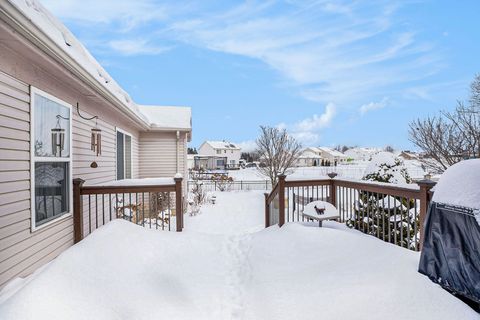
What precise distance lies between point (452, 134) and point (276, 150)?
9469 mm

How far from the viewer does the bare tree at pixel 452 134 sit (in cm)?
1141

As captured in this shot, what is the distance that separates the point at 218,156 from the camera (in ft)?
150

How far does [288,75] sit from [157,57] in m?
8.23

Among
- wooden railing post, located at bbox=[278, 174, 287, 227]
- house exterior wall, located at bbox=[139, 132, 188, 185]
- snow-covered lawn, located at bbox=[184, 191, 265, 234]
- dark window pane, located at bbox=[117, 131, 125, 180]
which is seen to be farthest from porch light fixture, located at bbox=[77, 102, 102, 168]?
house exterior wall, located at bbox=[139, 132, 188, 185]

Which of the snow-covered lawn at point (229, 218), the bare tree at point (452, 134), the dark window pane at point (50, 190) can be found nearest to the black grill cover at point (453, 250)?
the dark window pane at point (50, 190)

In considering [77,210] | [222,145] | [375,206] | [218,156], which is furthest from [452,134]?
[222,145]

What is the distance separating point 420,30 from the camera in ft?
32.2

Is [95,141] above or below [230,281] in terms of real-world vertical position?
above

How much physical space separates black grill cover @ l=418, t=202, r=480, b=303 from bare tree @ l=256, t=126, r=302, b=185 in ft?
49.9

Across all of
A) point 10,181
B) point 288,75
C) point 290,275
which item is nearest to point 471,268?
point 290,275

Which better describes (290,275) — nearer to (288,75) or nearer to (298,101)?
(288,75)

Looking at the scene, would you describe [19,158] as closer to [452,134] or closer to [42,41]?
[42,41]

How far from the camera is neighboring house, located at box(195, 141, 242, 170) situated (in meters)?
44.8

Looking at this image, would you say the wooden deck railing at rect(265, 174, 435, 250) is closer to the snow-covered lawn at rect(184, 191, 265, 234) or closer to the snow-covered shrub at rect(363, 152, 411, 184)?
the snow-covered shrub at rect(363, 152, 411, 184)
